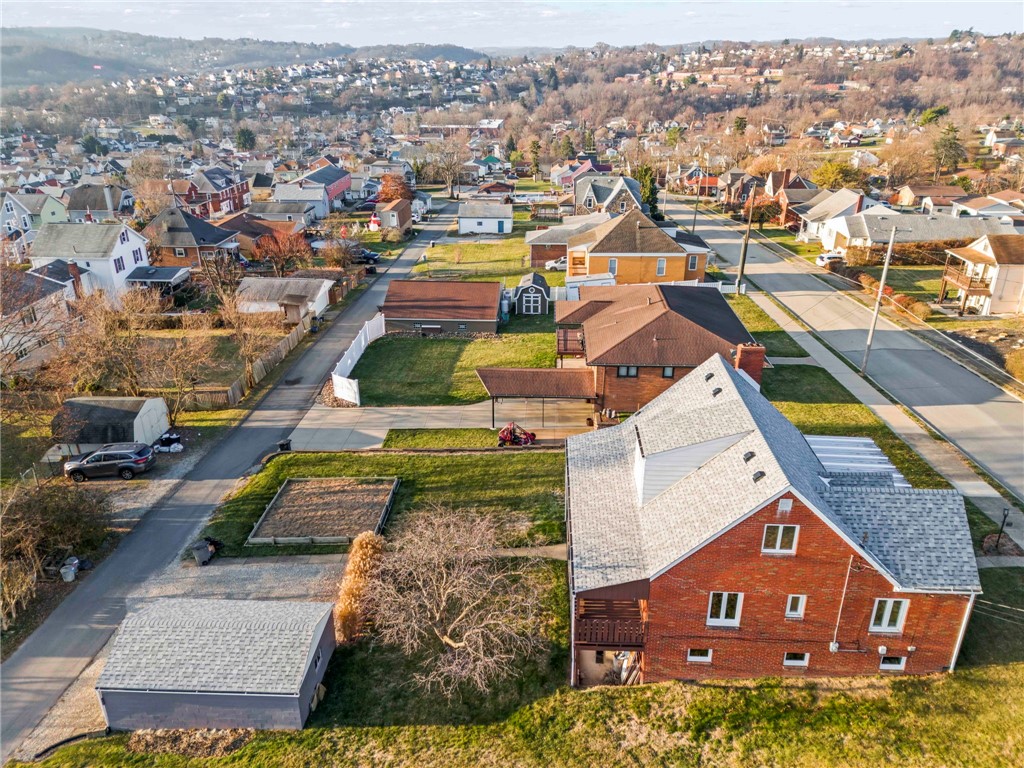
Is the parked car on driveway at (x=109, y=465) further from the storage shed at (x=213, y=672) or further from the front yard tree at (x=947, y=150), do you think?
the front yard tree at (x=947, y=150)

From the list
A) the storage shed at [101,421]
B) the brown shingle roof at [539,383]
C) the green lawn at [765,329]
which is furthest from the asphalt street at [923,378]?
the storage shed at [101,421]

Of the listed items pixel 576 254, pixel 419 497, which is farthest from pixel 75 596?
A: pixel 576 254

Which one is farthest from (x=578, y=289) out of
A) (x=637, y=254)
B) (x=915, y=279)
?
(x=915, y=279)

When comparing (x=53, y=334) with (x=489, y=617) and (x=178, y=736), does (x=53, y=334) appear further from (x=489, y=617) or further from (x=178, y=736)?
(x=489, y=617)

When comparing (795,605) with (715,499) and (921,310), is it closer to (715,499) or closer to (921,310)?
(715,499)

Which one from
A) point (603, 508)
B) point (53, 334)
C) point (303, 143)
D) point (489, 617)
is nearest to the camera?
point (489, 617)

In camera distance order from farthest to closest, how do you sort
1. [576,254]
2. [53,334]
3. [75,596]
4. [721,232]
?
[721,232]
[576,254]
[53,334]
[75,596]

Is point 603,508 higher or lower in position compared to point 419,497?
higher
